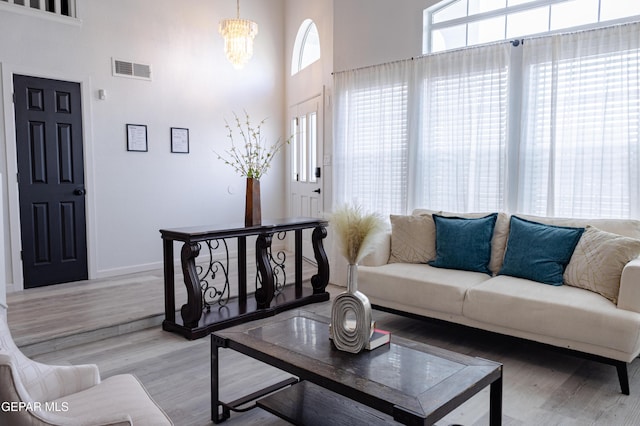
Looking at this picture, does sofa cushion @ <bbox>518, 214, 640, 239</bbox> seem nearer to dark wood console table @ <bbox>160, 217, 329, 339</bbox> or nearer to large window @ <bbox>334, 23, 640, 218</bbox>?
large window @ <bbox>334, 23, 640, 218</bbox>

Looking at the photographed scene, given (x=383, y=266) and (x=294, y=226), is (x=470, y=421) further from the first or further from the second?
(x=294, y=226)

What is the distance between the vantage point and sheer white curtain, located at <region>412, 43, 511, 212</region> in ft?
13.1

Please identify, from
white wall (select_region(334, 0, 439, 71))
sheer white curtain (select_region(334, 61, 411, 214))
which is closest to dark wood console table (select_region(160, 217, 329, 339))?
sheer white curtain (select_region(334, 61, 411, 214))

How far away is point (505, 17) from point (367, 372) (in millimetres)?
3508

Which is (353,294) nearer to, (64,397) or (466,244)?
(64,397)

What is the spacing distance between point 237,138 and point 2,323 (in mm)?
4978

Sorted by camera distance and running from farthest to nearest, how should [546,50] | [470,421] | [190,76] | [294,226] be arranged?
[190,76]
[294,226]
[546,50]
[470,421]

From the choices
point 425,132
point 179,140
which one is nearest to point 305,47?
point 179,140

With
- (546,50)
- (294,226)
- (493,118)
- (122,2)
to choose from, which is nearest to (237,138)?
(122,2)

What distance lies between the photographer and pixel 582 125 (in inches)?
140

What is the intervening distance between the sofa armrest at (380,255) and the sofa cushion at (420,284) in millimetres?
69

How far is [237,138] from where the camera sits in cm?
636

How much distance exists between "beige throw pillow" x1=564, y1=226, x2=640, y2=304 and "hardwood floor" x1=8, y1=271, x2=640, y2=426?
1.68 feet

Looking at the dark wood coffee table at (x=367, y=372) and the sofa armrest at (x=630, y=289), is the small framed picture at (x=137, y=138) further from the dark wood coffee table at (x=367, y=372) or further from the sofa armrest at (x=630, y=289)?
the sofa armrest at (x=630, y=289)
